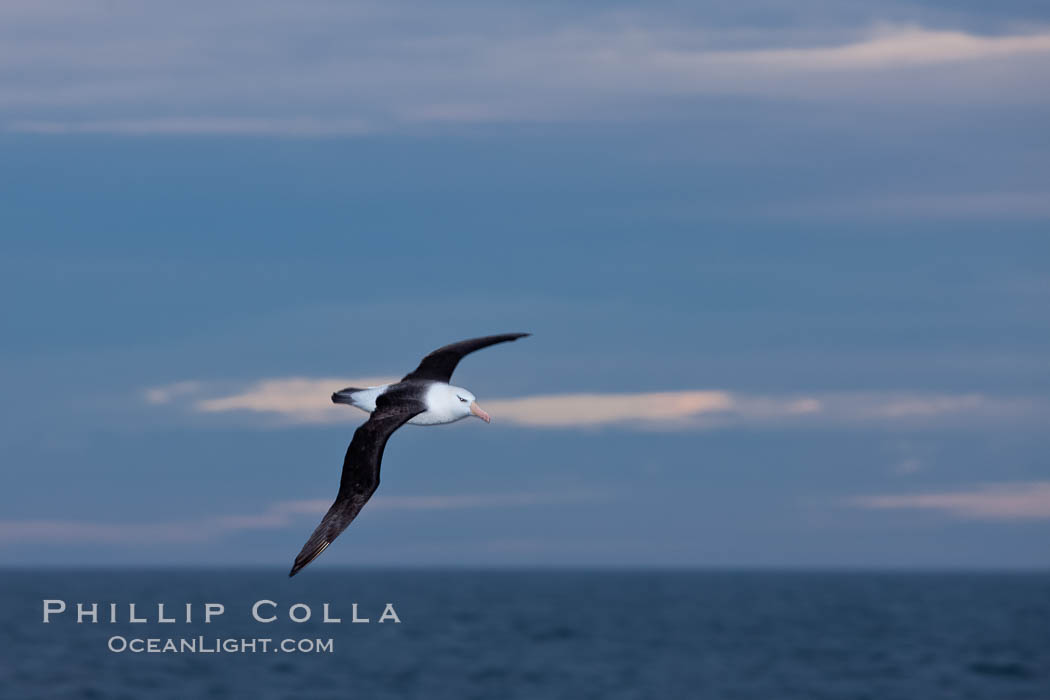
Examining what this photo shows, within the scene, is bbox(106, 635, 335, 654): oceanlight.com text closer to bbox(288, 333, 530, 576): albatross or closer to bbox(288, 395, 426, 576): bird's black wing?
bbox(288, 333, 530, 576): albatross

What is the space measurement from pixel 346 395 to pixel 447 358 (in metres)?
2.07

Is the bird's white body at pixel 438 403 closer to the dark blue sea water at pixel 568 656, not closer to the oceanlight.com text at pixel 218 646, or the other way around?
the dark blue sea water at pixel 568 656

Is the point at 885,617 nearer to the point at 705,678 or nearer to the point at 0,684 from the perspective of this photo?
the point at 705,678

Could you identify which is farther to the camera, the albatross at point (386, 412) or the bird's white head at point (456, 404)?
the bird's white head at point (456, 404)

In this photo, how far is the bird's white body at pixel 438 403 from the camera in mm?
23094

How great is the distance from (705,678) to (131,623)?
2910 inches

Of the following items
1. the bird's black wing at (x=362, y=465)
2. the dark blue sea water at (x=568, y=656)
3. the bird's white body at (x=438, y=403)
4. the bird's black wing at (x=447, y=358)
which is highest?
the bird's black wing at (x=447, y=358)

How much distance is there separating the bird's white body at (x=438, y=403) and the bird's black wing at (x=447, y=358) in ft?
3.69

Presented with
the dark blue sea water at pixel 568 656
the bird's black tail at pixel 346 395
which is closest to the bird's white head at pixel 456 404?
the bird's black tail at pixel 346 395

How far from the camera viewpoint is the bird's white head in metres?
23.2

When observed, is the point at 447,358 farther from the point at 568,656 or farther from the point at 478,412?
the point at 568,656

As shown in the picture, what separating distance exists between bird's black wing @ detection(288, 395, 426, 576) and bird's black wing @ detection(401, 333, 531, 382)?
61.6 inches

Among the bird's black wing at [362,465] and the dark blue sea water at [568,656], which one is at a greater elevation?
the bird's black wing at [362,465]

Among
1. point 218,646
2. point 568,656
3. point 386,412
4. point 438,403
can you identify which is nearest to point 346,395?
point 386,412
